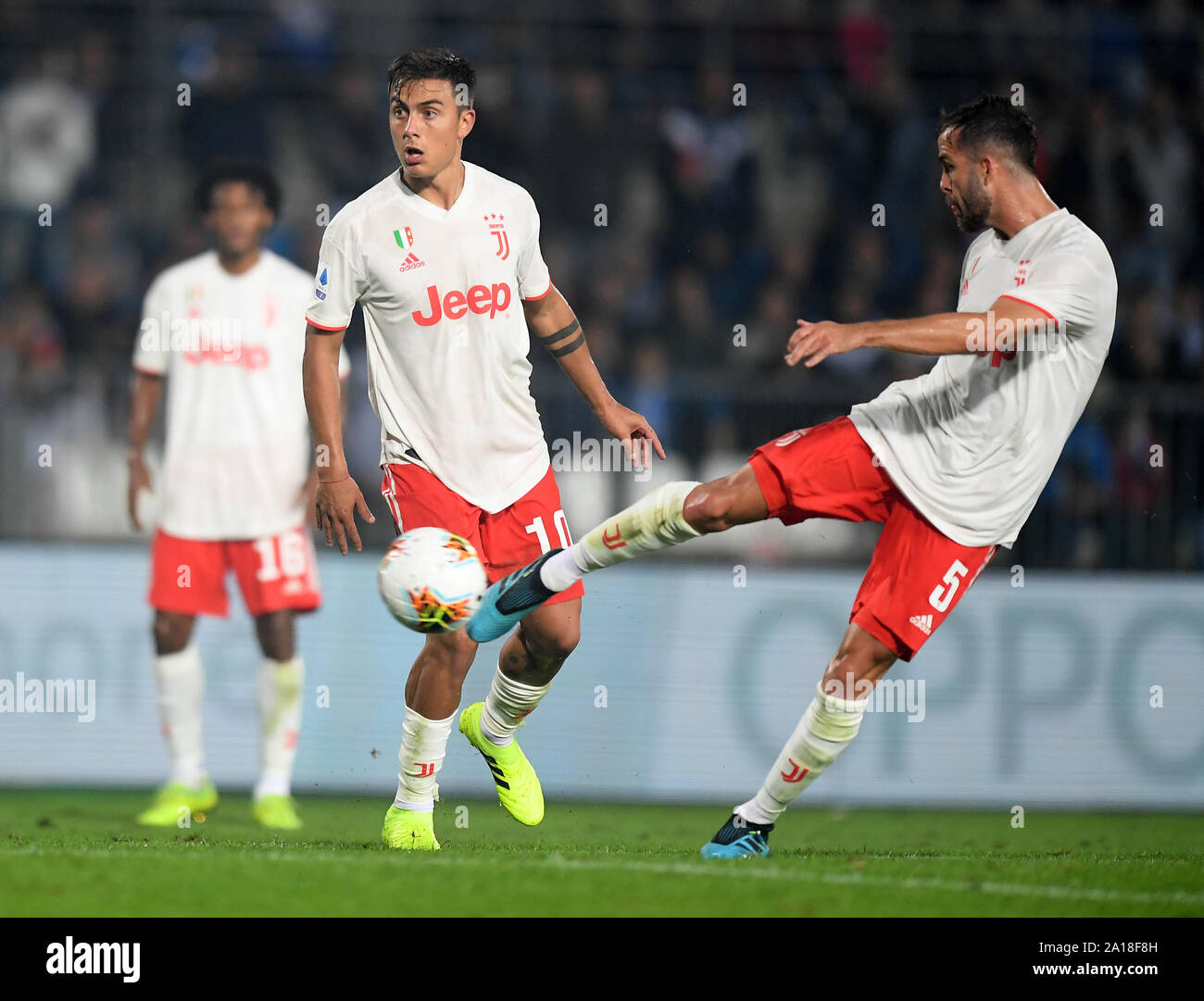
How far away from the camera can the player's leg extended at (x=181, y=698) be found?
26.2 ft

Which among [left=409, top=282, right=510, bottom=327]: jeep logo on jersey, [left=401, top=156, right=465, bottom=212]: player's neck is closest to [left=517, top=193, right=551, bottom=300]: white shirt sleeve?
[left=409, top=282, right=510, bottom=327]: jeep logo on jersey

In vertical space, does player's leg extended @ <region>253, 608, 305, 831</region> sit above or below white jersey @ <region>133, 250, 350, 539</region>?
below

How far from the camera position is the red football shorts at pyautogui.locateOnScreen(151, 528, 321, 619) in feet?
26.5

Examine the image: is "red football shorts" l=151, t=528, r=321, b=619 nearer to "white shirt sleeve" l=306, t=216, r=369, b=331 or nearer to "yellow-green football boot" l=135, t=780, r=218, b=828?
"yellow-green football boot" l=135, t=780, r=218, b=828

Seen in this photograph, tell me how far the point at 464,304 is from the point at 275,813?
115 inches

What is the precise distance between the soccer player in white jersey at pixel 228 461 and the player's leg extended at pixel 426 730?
2127 millimetres

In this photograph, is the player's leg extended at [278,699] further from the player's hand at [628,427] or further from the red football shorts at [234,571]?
the player's hand at [628,427]

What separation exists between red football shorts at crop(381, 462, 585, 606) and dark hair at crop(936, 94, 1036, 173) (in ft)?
6.08

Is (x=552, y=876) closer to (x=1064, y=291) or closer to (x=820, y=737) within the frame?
(x=820, y=737)

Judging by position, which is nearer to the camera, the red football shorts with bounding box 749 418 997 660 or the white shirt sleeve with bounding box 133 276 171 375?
the red football shorts with bounding box 749 418 997 660

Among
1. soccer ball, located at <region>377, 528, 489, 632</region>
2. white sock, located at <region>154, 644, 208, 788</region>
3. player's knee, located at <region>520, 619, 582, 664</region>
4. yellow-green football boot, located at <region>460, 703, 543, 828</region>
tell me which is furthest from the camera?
white sock, located at <region>154, 644, 208, 788</region>

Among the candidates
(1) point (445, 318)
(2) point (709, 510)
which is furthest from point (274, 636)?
(2) point (709, 510)

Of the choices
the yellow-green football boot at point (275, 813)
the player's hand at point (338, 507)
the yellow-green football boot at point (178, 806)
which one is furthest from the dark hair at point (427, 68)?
the yellow-green football boot at point (178, 806)

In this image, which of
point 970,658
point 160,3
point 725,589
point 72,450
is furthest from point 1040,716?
point 160,3
